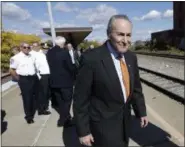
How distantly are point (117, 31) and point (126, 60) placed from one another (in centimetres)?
39

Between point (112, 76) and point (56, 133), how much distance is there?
3482mm

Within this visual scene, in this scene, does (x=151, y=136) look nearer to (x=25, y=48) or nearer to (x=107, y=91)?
(x=107, y=91)

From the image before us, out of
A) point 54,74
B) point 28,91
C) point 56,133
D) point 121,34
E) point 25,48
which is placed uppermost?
point 121,34

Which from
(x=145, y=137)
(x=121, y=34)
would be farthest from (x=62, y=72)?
(x=121, y=34)

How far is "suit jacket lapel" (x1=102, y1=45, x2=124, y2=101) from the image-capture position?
295 cm

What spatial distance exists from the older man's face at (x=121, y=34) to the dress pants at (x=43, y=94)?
17.3 feet

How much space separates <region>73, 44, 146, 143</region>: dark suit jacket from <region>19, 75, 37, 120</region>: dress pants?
4058 mm

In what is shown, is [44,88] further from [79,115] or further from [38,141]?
[79,115]

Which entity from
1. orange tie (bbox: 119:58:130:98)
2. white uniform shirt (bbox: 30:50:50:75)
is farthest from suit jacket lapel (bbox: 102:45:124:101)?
white uniform shirt (bbox: 30:50:50:75)

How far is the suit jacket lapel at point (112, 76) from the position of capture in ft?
9.68

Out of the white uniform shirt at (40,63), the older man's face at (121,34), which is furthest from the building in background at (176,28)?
the older man's face at (121,34)

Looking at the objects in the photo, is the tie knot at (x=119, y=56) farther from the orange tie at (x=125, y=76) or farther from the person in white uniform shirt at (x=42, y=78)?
the person in white uniform shirt at (x=42, y=78)

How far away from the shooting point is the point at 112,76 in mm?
2955

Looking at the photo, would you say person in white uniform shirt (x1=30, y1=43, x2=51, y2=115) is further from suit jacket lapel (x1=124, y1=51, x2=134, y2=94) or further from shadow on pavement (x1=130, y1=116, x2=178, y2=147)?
suit jacket lapel (x1=124, y1=51, x2=134, y2=94)
